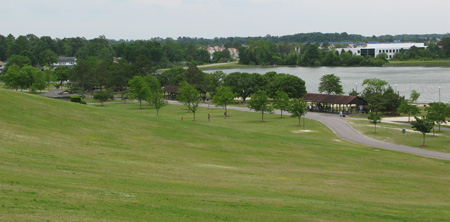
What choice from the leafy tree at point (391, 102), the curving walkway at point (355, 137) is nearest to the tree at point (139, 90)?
the curving walkway at point (355, 137)

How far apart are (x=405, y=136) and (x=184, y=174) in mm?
31509

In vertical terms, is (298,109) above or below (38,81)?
below

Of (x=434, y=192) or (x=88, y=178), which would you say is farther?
(x=434, y=192)

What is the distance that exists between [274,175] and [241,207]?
8714 mm

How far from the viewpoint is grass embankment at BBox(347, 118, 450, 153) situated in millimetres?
43219

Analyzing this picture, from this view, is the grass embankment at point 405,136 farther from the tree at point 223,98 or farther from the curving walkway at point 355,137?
the tree at point 223,98

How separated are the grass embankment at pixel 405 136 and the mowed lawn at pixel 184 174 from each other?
20.4 feet

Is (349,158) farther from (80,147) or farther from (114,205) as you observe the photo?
(114,205)

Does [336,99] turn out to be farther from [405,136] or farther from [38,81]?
[38,81]

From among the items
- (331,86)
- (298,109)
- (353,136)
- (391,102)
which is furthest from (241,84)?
(353,136)

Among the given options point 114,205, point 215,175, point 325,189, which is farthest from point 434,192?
point 114,205

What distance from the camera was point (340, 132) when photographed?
5159 cm

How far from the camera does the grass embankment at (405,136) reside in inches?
1702

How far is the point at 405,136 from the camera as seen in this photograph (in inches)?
1896
